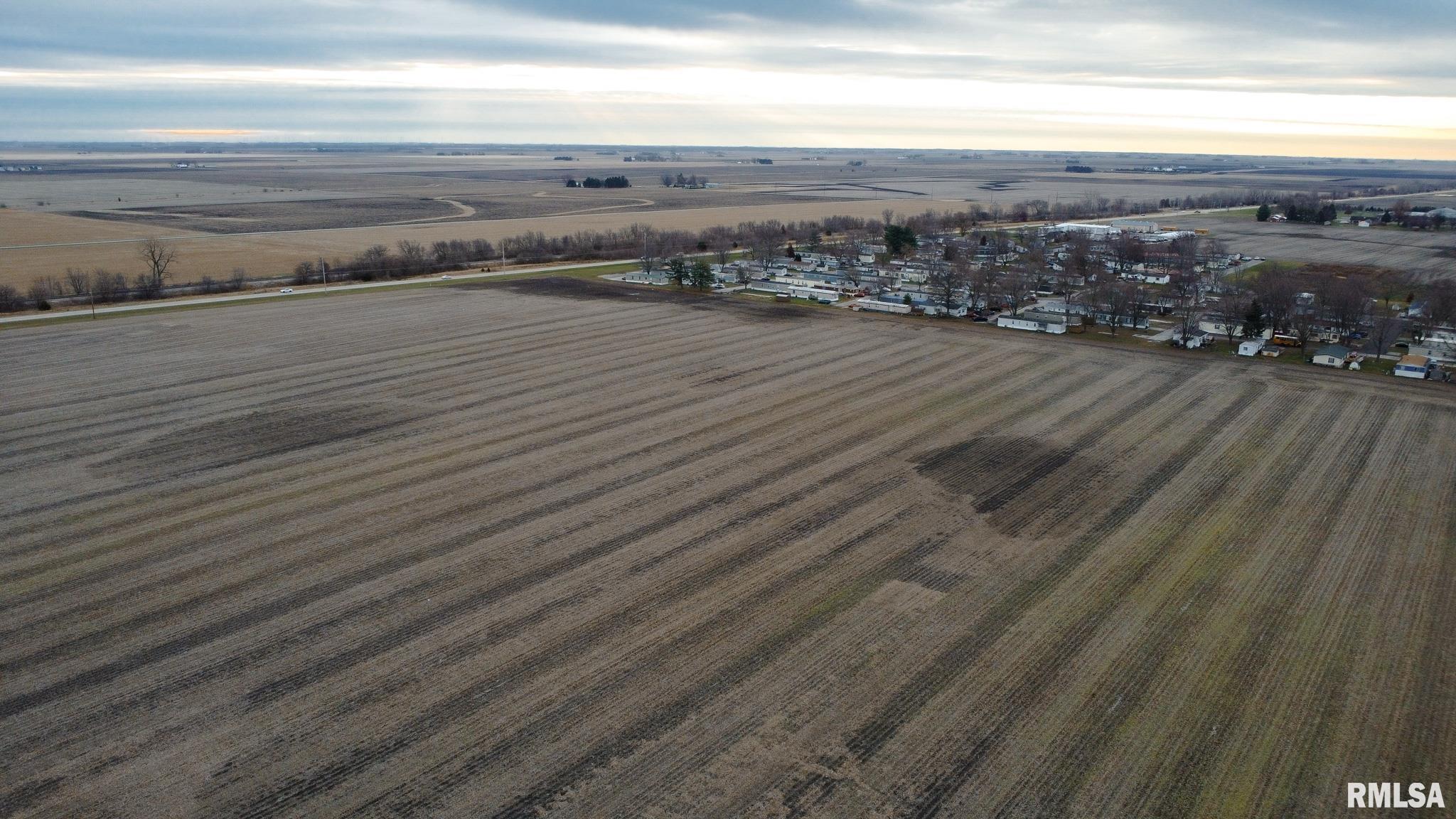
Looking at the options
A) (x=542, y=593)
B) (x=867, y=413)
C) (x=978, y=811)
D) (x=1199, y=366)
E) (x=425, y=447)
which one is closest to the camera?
(x=978, y=811)

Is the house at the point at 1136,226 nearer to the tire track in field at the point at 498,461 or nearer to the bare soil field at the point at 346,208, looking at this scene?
the bare soil field at the point at 346,208

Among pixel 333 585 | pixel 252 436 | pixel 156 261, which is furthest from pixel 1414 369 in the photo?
pixel 156 261

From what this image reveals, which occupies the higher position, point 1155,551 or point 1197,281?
point 1197,281

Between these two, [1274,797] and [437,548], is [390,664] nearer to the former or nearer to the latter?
[437,548]

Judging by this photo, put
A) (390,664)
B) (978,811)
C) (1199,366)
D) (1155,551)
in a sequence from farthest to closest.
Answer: (1199,366)
(1155,551)
(390,664)
(978,811)

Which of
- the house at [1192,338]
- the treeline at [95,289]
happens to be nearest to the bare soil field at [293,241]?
the treeline at [95,289]

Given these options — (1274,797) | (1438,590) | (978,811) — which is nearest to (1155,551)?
(1438,590)

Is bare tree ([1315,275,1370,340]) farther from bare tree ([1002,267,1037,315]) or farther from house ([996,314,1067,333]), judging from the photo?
bare tree ([1002,267,1037,315])

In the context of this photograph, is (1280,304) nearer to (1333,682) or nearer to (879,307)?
(879,307)
